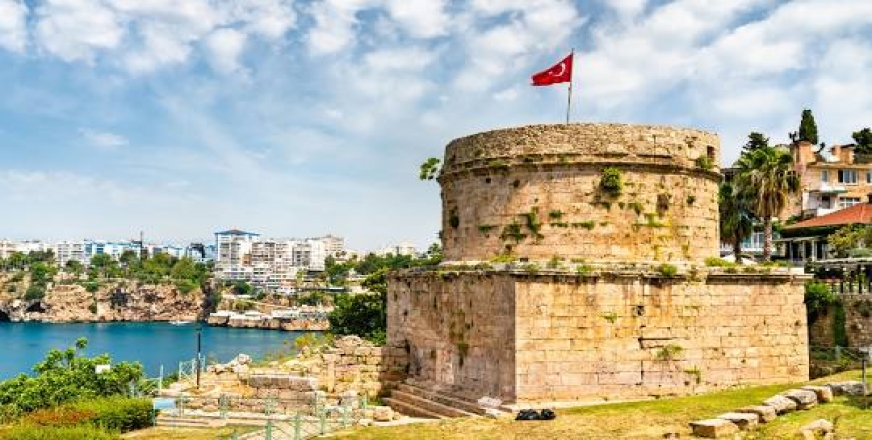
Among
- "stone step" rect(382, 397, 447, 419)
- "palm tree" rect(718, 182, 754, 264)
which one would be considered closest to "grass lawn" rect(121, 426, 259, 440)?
"stone step" rect(382, 397, 447, 419)

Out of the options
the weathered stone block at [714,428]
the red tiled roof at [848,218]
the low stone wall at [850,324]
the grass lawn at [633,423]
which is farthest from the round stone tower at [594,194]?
the red tiled roof at [848,218]

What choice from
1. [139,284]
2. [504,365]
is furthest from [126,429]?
[139,284]

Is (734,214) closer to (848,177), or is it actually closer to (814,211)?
(814,211)

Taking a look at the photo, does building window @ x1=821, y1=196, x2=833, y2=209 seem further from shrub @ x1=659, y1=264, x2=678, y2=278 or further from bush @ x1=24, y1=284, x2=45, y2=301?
bush @ x1=24, y1=284, x2=45, y2=301

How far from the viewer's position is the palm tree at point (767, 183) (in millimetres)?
30234

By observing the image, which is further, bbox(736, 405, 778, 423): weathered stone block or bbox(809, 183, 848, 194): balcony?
bbox(809, 183, 848, 194): balcony

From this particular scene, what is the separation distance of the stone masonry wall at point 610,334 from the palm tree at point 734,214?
14734mm

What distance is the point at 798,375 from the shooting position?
62.6 feet

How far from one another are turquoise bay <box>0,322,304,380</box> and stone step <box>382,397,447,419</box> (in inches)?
2120

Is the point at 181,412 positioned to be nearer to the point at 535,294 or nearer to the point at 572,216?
the point at 535,294

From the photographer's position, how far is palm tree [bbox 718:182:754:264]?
3347 cm

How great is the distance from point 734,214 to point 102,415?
27163mm

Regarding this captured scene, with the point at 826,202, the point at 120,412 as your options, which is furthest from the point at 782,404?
the point at 826,202

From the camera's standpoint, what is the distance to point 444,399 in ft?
61.1
